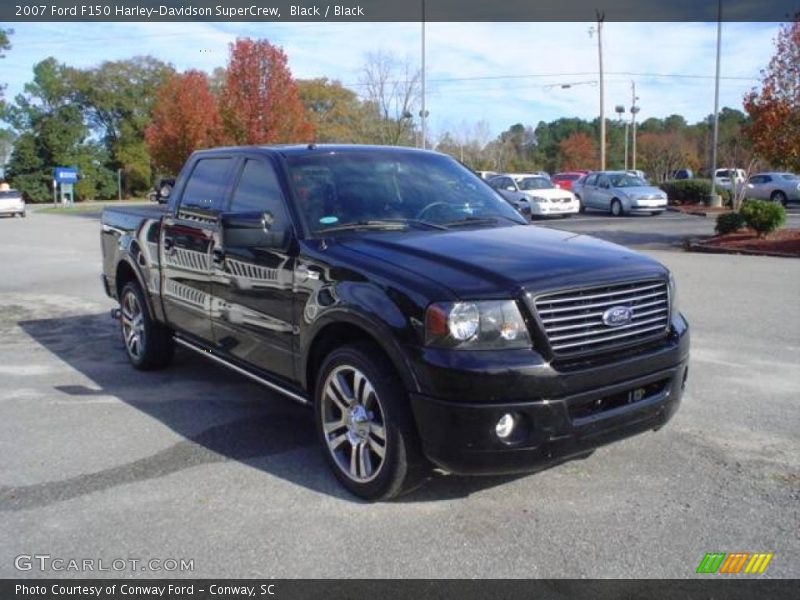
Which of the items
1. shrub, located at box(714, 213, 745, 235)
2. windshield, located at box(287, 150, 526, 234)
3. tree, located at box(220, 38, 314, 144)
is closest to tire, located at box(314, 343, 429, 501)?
windshield, located at box(287, 150, 526, 234)

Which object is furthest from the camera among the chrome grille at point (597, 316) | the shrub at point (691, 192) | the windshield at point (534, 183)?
the shrub at point (691, 192)

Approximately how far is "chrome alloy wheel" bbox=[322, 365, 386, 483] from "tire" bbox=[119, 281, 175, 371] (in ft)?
9.06

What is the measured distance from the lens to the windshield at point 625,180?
2872 cm

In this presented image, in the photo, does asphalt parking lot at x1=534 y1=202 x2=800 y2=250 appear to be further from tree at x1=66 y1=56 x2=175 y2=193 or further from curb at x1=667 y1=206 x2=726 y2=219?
tree at x1=66 y1=56 x2=175 y2=193

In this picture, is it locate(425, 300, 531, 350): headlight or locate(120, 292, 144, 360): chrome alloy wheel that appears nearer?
locate(425, 300, 531, 350): headlight

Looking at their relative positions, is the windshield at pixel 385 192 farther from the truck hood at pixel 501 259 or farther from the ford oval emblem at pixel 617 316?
the ford oval emblem at pixel 617 316

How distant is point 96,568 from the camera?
3318 millimetres

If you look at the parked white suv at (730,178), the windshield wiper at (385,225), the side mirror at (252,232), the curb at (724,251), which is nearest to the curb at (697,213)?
the parked white suv at (730,178)

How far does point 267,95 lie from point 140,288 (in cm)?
2445

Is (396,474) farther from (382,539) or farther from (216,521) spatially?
(216,521)

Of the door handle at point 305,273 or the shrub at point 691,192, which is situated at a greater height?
the shrub at point 691,192

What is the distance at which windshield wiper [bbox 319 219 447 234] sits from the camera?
14.4ft

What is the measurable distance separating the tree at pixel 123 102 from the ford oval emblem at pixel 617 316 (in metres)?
73.6
